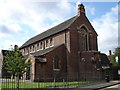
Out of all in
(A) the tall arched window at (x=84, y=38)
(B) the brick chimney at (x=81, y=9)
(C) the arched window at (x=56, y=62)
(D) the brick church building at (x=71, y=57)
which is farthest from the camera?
(B) the brick chimney at (x=81, y=9)

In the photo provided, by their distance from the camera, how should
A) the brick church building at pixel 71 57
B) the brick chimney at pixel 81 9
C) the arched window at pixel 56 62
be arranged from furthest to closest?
the brick chimney at pixel 81 9
the arched window at pixel 56 62
the brick church building at pixel 71 57

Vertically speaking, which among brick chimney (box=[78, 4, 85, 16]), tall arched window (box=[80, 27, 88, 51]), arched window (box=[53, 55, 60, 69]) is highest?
brick chimney (box=[78, 4, 85, 16])

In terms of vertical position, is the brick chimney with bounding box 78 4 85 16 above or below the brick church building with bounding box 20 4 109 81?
above

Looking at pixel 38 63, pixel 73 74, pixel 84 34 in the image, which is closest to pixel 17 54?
pixel 38 63

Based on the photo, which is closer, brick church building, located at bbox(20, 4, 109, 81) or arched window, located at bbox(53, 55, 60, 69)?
→ brick church building, located at bbox(20, 4, 109, 81)

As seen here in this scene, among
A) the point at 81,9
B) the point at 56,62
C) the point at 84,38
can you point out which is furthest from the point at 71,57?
the point at 81,9

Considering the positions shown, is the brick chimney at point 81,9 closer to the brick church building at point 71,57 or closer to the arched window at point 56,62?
the brick church building at point 71,57

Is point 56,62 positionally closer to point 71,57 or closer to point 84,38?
point 71,57

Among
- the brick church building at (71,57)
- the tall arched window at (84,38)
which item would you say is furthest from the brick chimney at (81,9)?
the tall arched window at (84,38)

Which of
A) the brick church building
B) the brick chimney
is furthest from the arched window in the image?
the brick chimney

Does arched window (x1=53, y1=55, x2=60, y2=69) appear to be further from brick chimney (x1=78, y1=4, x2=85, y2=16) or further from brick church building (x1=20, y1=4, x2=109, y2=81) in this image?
brick chimney (x1=78, y1=4, x2=85, y2=16)

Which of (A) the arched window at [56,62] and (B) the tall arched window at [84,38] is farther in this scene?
(B) the tall arched window at [84,38]

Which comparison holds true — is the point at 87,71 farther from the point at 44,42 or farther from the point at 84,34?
the point at 44,42

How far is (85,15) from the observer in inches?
1518
